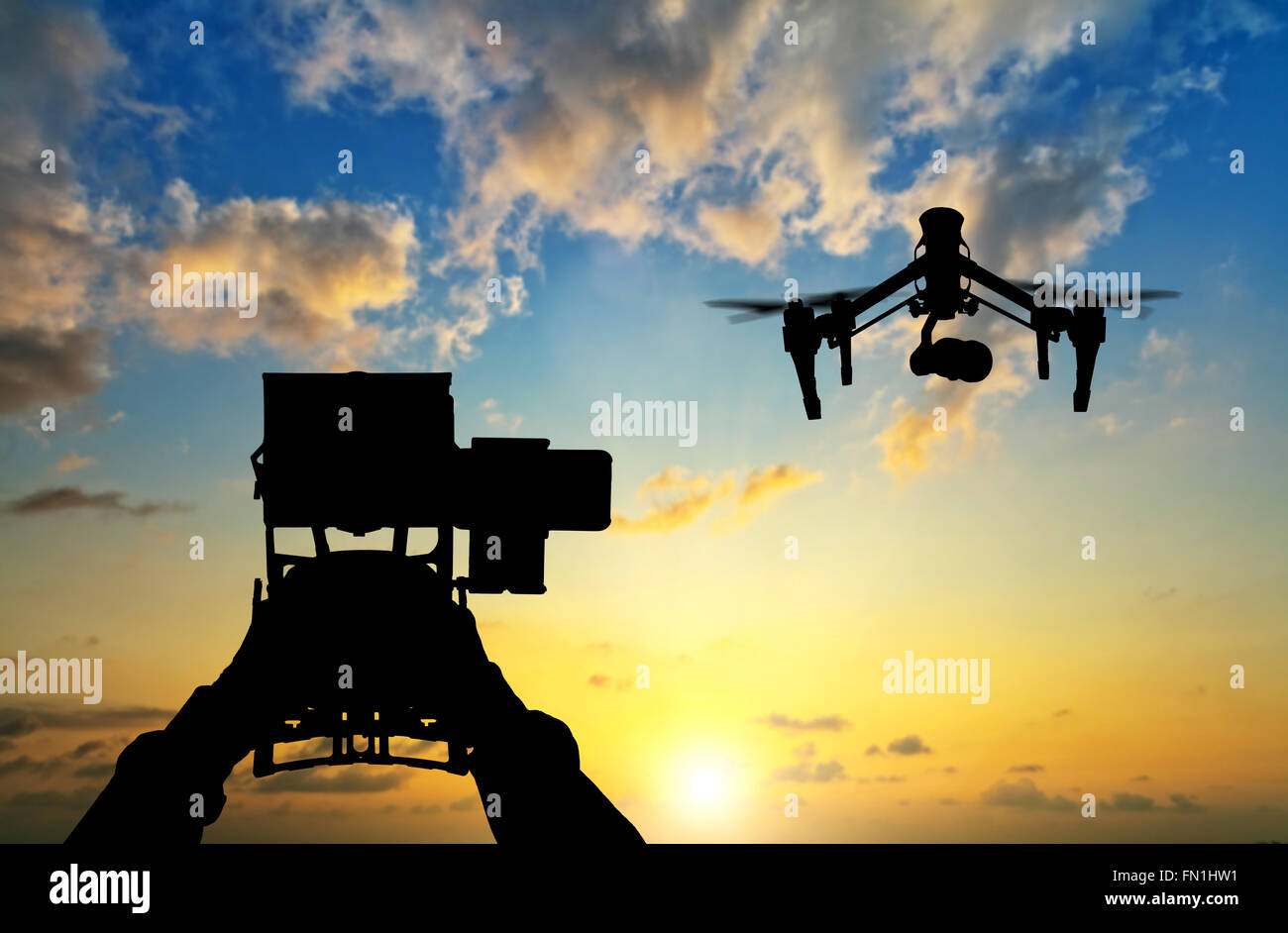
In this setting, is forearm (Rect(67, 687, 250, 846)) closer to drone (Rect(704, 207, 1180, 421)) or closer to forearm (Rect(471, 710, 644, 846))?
forearm (Rect(471, 710, 644, 846))

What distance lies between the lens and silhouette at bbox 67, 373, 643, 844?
6.86 meters

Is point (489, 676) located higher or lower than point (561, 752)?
higher

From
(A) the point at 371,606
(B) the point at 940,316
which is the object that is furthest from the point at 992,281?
(A) the point at 371,606

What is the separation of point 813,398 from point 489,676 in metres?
7.30

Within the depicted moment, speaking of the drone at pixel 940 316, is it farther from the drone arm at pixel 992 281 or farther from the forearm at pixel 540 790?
the forearm at pixel 540 790

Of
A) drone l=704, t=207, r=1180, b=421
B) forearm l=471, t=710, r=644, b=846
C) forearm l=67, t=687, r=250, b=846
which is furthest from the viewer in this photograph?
drone l=704, t=207, r=1180, b=421

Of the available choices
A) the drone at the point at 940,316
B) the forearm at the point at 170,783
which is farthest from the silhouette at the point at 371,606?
the drone at the point at 940,316

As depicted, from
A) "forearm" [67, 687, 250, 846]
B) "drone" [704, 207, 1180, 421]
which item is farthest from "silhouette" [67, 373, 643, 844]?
"drone" [704, 207, 1180, 421]

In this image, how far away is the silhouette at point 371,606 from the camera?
22.5 feet

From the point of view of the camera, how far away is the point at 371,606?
7570 millimetres
